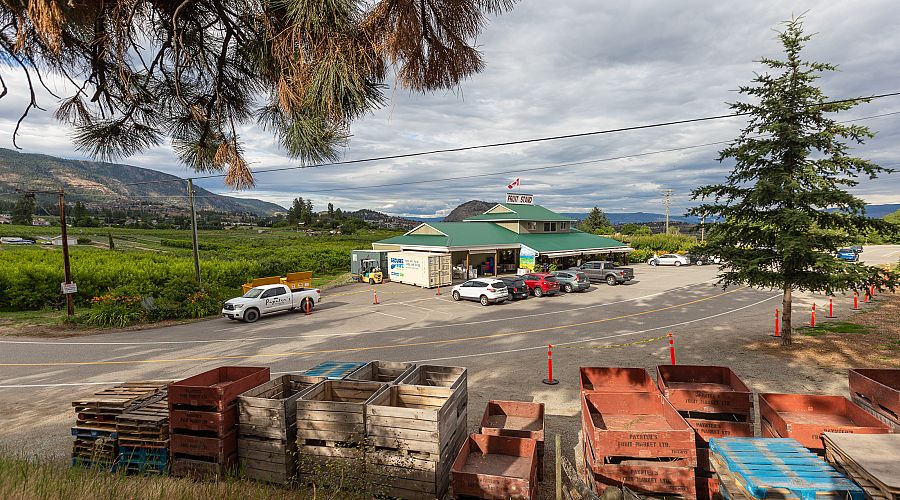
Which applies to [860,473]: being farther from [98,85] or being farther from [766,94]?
[766,94]

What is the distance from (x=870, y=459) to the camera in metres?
4.66

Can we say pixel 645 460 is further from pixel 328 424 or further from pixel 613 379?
pixel 328 424

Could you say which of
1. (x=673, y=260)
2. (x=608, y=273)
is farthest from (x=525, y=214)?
(x=673, y=260)

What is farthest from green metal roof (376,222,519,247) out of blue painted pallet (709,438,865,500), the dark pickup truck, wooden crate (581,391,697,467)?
blue painted pallet (709,438,865,500)

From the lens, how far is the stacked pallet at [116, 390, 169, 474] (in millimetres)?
7316

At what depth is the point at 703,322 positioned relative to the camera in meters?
20.7

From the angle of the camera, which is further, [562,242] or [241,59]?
[562,242]

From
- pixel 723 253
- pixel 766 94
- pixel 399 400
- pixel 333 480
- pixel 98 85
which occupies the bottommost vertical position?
pixel 333 480

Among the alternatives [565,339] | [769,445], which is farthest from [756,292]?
[769,445]

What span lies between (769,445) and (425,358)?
1051 centimetres

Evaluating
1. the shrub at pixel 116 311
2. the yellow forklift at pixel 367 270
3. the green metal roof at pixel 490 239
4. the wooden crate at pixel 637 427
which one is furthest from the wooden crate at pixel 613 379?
the yellow forklift at pixel 367 270

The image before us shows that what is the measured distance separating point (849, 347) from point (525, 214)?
31.7m

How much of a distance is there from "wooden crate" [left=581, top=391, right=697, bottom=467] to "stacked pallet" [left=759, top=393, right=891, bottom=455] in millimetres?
1466

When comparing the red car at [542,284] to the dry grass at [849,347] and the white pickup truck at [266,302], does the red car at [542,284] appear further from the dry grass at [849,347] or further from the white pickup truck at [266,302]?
the white pickup truck at [266,302]
